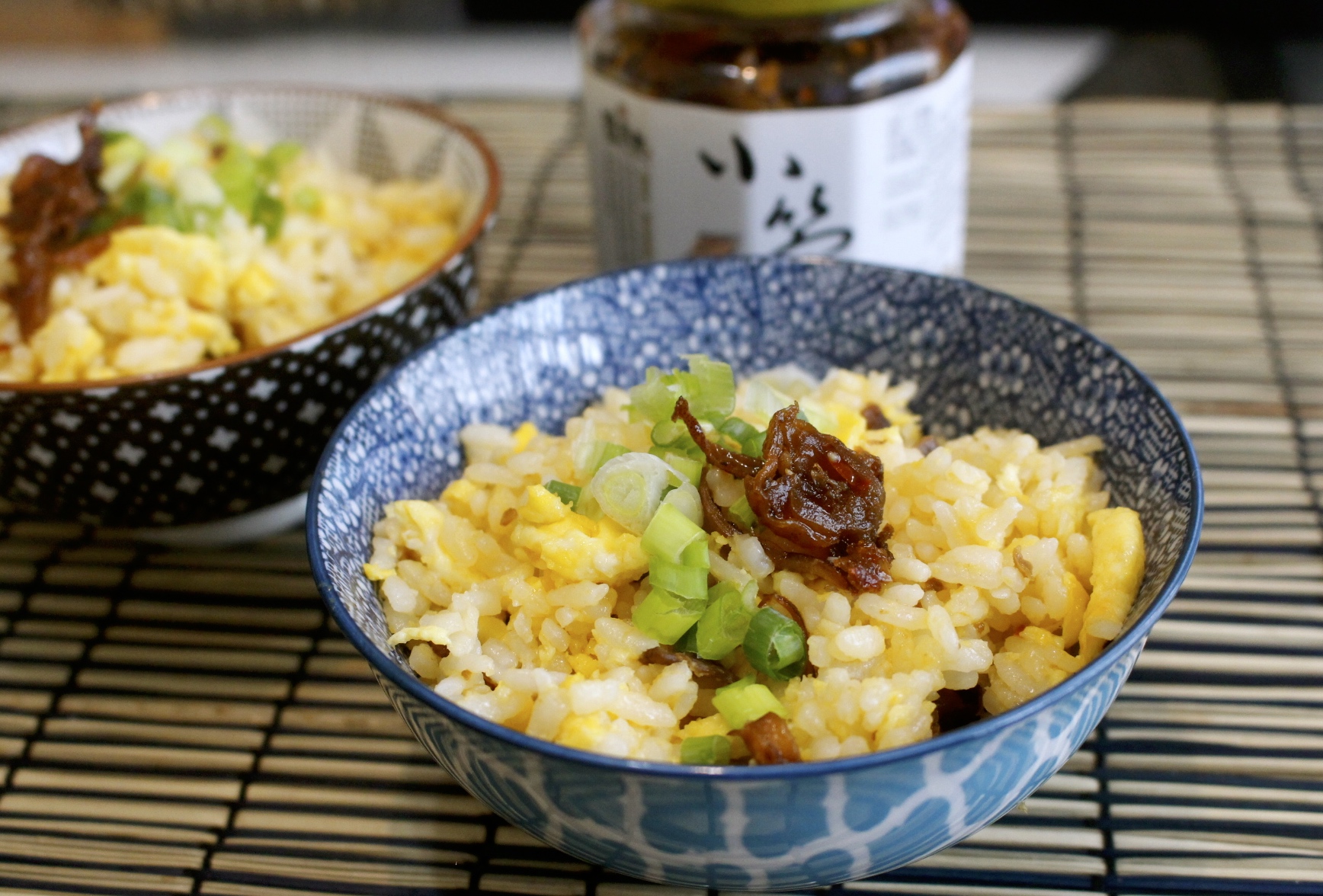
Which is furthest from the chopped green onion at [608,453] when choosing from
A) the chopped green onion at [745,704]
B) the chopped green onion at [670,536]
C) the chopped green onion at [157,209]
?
the chopped green onion at [157,209]

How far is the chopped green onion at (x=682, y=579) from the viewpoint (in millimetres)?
1308

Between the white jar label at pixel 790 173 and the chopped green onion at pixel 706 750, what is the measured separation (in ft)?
3.97

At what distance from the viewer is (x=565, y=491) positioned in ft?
4.73

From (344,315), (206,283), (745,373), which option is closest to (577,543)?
(745,373)

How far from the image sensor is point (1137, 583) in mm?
1336

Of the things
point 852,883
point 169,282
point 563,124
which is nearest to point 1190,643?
point 852,883

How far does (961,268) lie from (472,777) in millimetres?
1936

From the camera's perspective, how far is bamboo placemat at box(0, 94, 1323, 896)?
4.82ft

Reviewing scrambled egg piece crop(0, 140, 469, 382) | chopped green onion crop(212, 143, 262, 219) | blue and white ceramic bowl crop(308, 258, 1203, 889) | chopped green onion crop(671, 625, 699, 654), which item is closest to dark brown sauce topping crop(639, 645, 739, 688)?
chopped green onion crop(671, 625, 699, 654)

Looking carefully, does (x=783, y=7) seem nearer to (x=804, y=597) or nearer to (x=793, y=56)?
(x=793, y=56)

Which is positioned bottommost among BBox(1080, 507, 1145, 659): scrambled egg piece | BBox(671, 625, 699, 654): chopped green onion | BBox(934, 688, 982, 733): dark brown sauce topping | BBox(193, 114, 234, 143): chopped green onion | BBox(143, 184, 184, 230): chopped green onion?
BBox(934, 688, 982, 733): dark brown sauce topping

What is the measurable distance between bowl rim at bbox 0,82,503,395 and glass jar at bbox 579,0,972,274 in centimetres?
29

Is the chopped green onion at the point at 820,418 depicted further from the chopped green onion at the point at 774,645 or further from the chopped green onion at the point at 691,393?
the chopped green onion at the point at 774,645

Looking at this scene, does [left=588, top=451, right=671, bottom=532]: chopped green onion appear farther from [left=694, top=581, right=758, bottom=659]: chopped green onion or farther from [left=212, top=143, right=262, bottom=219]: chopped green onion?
[left=212, top=143, right=262, bottom=219]: chopped green onion
